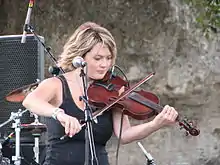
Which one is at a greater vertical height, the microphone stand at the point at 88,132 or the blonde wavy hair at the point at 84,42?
the blonde wavy hair at the point at 84,42

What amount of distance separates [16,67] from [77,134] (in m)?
3.16

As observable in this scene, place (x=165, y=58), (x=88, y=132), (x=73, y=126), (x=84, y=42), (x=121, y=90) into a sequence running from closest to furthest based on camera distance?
1. (x=73, y=126)
2. (x=88, y=132)
3. (x=84, y=42)
4. (x=121, y=90)
5. (x=165, y=58)

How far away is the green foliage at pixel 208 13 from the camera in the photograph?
5380 mm

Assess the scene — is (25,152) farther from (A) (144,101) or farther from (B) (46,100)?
(B) (46,100)

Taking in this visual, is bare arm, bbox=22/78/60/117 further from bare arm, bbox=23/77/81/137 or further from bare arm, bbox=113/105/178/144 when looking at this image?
bare arm, bbox=113/105/178/144

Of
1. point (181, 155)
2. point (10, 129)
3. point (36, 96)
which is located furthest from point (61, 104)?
point (181, 155)

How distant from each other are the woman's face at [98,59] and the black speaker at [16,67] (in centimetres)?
281

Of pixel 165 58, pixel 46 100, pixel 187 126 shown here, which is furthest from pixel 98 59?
pixel 165 58

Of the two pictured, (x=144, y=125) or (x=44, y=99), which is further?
(x=144, y=125)

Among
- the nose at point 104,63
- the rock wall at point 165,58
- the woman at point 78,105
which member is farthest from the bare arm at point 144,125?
the rock wall at point 165,58

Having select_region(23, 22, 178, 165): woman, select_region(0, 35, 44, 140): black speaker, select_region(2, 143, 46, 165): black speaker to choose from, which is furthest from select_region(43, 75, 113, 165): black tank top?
select_region(0, 35, 44, 140): black speaker

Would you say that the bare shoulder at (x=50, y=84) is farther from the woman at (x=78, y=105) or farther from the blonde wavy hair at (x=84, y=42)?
the blonde wavy hair at (x=84, y=42)

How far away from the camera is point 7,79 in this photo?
5691 mm

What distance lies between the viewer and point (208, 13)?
5465mm
